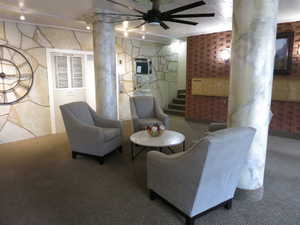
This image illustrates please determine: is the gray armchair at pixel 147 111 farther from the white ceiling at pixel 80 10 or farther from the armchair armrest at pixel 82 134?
the white ceiling at pixel 80 10

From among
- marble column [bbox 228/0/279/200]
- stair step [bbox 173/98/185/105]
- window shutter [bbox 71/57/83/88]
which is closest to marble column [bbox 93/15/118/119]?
window shutter [bbox 71/57/83/88]

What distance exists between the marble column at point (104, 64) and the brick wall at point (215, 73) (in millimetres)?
3026

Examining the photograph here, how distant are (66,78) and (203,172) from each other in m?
4.91

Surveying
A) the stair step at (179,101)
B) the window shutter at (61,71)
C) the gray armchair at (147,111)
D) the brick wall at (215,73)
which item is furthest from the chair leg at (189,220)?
the stair step at (179,101)

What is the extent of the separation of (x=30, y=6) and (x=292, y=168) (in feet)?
17.2

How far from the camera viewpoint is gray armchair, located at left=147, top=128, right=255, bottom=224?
5.96ft

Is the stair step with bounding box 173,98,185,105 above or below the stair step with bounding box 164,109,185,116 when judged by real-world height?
above

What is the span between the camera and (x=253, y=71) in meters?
2.31

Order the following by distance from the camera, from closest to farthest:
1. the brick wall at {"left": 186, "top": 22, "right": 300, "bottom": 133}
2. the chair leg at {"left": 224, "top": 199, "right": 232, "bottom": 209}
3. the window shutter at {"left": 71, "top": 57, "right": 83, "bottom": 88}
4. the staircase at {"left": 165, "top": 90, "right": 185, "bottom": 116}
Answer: the chair leg at {"left": 224, "top": 199, "right": 232, "bottom": 209}
the brick wall at {"left": 186, "top": 22, "right": 300, "bottom": 133}
the window shutter at {"left": 71, "top": 57, "right": 83, "bottom": 88}
the staircase at {"left": 165, "top": 90, "right": 185, "bottom": 116}

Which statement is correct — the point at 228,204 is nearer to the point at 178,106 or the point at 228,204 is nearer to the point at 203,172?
the point at 203,172

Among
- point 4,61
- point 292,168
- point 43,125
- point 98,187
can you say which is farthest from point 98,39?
point 292,168

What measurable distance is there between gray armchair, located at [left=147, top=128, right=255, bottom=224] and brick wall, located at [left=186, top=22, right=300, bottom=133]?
3801mm

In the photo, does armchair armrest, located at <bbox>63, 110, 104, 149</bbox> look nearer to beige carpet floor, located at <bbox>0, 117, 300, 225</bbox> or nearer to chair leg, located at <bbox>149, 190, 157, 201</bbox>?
beige carpet floor, located at <bbox>0, 117, 300, 225</bbox>

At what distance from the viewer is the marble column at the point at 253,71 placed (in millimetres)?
2254
